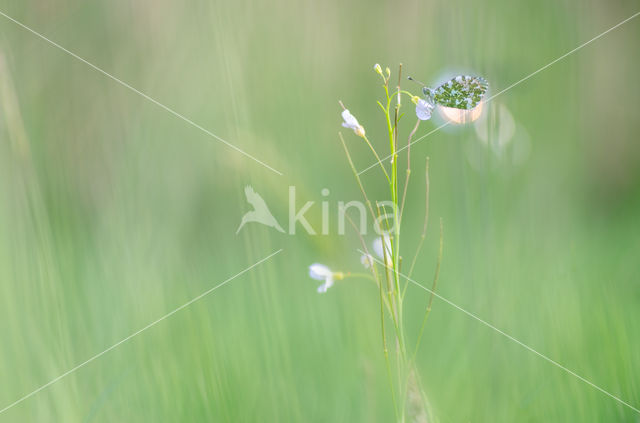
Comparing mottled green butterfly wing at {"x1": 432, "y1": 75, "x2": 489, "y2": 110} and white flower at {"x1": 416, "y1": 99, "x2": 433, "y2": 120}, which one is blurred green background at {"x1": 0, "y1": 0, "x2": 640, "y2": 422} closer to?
mottled green butterfly wing at {"x1": 432, "y1": 75, "x2": 489, "y2": 110}

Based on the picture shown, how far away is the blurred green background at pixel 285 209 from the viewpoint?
1.51 feet

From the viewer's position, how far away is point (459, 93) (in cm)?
52

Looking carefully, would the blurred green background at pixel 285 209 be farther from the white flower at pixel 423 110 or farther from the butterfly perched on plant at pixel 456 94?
the white flower at pixel 423 110

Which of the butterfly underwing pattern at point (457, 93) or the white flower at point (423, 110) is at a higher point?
the butterfly underwing pattern at point (457, 93)

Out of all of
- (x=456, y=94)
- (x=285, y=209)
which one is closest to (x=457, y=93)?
(x=456, y=94)

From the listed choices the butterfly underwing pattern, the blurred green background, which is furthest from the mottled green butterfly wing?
the blurred green background

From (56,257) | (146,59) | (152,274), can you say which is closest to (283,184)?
(152,274)

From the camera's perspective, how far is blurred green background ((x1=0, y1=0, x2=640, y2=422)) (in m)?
0.46

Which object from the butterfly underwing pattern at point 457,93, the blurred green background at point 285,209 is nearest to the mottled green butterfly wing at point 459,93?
the butterfly underwing pattern at point 457,93

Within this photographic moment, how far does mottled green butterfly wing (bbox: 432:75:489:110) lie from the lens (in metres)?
0.51

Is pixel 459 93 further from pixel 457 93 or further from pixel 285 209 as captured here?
pixel 285 209

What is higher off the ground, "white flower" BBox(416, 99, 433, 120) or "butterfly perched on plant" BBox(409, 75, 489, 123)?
"butterfly perched on plant" BBox(409, 75, 489, 123)

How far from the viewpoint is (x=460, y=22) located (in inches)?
31.7

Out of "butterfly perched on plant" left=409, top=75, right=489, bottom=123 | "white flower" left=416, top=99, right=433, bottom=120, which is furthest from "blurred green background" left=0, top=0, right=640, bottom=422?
"white flower" left=416, top=99, right=433, bottom=120
